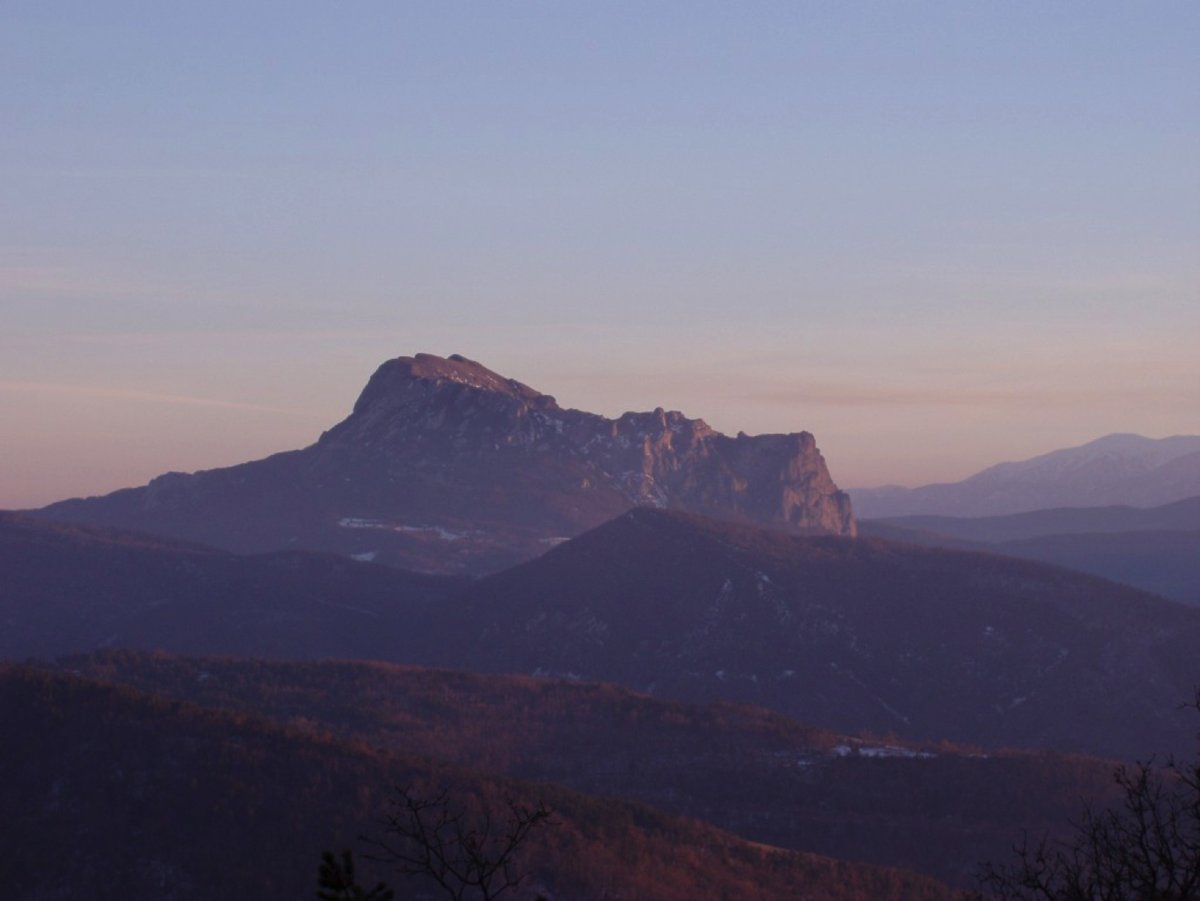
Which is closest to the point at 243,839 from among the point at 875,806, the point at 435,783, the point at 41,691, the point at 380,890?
the point at 435,783

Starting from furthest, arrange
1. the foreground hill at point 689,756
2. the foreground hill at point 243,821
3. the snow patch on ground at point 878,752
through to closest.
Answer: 1. the snow patch on ground at point 878,752
2. the foreground hill at point 689,756
3. the foreground hill at point 243,821

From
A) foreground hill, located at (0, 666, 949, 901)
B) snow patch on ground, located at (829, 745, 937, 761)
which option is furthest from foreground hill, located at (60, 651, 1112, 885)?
foreground hill, located at (0, 666, 949, 901)

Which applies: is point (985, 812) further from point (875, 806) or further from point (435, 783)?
point (435, 783)

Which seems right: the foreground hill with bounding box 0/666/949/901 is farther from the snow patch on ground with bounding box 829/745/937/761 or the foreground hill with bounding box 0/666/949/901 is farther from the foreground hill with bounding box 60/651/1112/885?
the snow patch on ground with bounding box 829/745/937/761

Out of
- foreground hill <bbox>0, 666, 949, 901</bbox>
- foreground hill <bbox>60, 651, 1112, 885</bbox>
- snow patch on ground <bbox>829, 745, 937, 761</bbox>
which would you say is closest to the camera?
foreground hill <bbox>0, 666, 949, 901</bbox>

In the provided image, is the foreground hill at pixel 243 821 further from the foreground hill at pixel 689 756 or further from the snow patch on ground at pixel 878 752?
the snow patch on ground at pixel 878 752

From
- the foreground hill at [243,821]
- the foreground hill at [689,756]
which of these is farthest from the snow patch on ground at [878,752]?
the foreground hill at [243,821]
